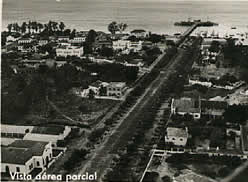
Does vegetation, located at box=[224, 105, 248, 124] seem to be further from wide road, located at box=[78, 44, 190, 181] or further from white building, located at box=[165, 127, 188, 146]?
wide road, located at box=[78, 44, 190, 181]

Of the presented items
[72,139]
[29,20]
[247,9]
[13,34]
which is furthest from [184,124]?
[247,9]

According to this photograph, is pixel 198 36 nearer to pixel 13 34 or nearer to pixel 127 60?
pixel 127 60

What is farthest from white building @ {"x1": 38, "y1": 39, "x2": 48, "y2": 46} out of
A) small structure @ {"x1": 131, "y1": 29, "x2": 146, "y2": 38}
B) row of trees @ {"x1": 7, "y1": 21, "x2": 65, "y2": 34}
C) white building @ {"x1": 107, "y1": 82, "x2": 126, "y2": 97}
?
white building @ {"x1": 107, "y1": 82, "x2": 126, "y2": 97}

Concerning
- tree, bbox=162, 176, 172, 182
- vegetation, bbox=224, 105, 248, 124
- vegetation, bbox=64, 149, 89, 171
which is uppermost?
vegetation, bbox=224, 105, 248, 124

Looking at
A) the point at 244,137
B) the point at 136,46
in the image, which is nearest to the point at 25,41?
the point at 136,46

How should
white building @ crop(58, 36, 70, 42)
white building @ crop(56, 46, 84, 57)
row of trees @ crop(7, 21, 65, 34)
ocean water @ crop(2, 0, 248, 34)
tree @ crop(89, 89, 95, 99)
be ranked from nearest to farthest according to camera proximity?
tree @ crop(89, 89, 95, 99) < white building @ crop(56, 46, 84, 57) < white building @ crop(58, 36, 70, 42) < row of trees @ crop(7, 21, 65, 34) < ocean water @ crop(2, 0, 248, 34)

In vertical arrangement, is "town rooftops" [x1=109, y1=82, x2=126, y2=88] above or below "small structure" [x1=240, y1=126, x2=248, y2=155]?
above

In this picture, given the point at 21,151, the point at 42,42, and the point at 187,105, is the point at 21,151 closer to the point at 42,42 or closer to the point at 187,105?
the point at 187,105
